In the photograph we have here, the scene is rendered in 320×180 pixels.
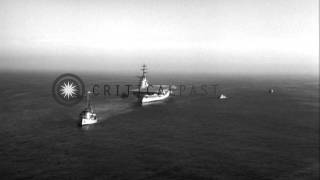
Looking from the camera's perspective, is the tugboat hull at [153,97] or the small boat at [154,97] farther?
the small boat at [154,97]

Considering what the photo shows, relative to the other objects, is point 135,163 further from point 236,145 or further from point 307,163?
point 307,163

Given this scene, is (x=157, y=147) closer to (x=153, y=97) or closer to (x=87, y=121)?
(x=87, y=121)

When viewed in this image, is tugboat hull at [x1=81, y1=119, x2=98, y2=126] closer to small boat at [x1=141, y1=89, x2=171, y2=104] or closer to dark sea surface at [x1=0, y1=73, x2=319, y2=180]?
dark sea surface at [x1=0, y1=73, x2=319, y2=180]

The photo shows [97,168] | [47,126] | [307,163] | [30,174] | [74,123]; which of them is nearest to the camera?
[30,174]

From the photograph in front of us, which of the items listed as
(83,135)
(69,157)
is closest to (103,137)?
(83,135)
